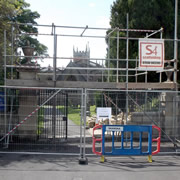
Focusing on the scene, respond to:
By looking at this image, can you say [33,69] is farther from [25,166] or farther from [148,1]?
[148,1]

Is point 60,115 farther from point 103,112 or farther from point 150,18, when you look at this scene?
point 150,18

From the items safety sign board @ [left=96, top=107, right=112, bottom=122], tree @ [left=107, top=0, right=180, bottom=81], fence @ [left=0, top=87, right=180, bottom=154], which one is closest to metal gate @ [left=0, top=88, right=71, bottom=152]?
fence @ [left=0, top=87, right=180, bottom=154]

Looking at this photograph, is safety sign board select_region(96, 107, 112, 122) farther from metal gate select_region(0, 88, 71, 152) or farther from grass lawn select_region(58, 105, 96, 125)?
metal gate select_region(0, 88, 71, 152)

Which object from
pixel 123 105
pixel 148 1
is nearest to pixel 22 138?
pixel 123 105

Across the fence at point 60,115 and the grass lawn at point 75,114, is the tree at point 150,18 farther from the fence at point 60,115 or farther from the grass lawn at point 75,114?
the grass lawn at point 75,114

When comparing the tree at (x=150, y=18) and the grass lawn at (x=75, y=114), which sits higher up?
the tree at (x=150, y=18)

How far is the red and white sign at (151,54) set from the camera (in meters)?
8.86

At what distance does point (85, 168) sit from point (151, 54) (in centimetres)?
451

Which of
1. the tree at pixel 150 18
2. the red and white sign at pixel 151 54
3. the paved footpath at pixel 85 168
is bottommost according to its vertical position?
the paved footpath at pixel 85 168

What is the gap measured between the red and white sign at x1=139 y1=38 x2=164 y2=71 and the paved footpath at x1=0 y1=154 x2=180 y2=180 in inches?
122

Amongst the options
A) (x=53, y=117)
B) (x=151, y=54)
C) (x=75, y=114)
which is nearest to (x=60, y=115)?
(x=53, y=117)

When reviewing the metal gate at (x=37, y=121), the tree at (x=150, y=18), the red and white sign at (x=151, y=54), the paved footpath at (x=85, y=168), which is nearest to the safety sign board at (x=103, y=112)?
the paved footpath at (x=85, y=168)

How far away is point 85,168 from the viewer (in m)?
6.75

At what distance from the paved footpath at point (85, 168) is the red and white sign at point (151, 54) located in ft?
10.1
